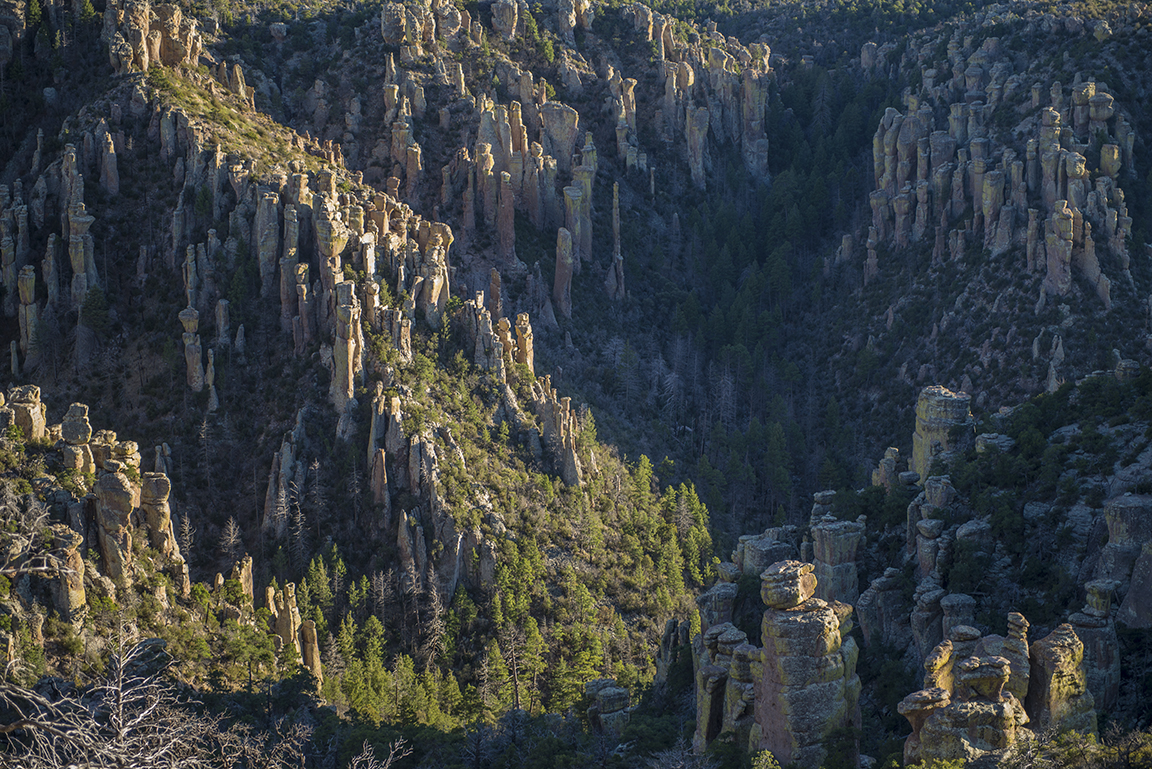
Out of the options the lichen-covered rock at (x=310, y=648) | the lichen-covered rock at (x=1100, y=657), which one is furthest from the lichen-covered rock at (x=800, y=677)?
the lichen-covered rock at (x=310, y=648)

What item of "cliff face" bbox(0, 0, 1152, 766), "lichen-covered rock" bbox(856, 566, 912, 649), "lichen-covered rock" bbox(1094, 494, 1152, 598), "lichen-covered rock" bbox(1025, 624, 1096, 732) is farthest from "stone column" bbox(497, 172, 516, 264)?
"lichen-covered rock" bbox(1025, 624, 1096, 732)

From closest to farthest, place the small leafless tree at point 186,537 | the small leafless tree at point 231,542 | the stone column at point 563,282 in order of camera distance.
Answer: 1. the small leafless tree at point 186,537
2. the small leafless tree at point 231,542
3. the stone column at point 563,282

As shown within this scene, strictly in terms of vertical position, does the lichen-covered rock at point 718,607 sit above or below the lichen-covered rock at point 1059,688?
below

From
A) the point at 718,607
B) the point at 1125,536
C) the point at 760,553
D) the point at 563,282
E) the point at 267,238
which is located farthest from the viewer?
the point at 563,282

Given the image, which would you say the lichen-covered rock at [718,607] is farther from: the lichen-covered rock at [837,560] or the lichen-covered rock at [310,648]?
the lichen-covered rock at [310,648]

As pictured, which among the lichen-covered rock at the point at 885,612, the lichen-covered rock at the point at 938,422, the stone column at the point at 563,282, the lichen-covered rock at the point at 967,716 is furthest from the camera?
the stone column at the point at 563,282

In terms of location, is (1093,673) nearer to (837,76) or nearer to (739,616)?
(739,616)

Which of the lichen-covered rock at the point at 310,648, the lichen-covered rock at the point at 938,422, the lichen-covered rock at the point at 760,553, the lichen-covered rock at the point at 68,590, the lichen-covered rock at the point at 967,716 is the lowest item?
the lichen-covered rock at the point at 310,648

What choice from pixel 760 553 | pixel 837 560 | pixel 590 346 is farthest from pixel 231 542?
pixel 590 346

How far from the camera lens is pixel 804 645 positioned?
5500 cm

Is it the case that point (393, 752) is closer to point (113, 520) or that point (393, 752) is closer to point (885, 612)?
point (113, 520)

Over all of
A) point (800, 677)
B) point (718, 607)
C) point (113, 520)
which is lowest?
point (113, 520)

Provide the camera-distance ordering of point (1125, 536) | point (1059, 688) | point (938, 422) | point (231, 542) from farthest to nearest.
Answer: point (231, 542) < point (938, 422) < point (1125, 536) < point (1059, 688)

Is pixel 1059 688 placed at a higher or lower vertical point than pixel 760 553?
higher
